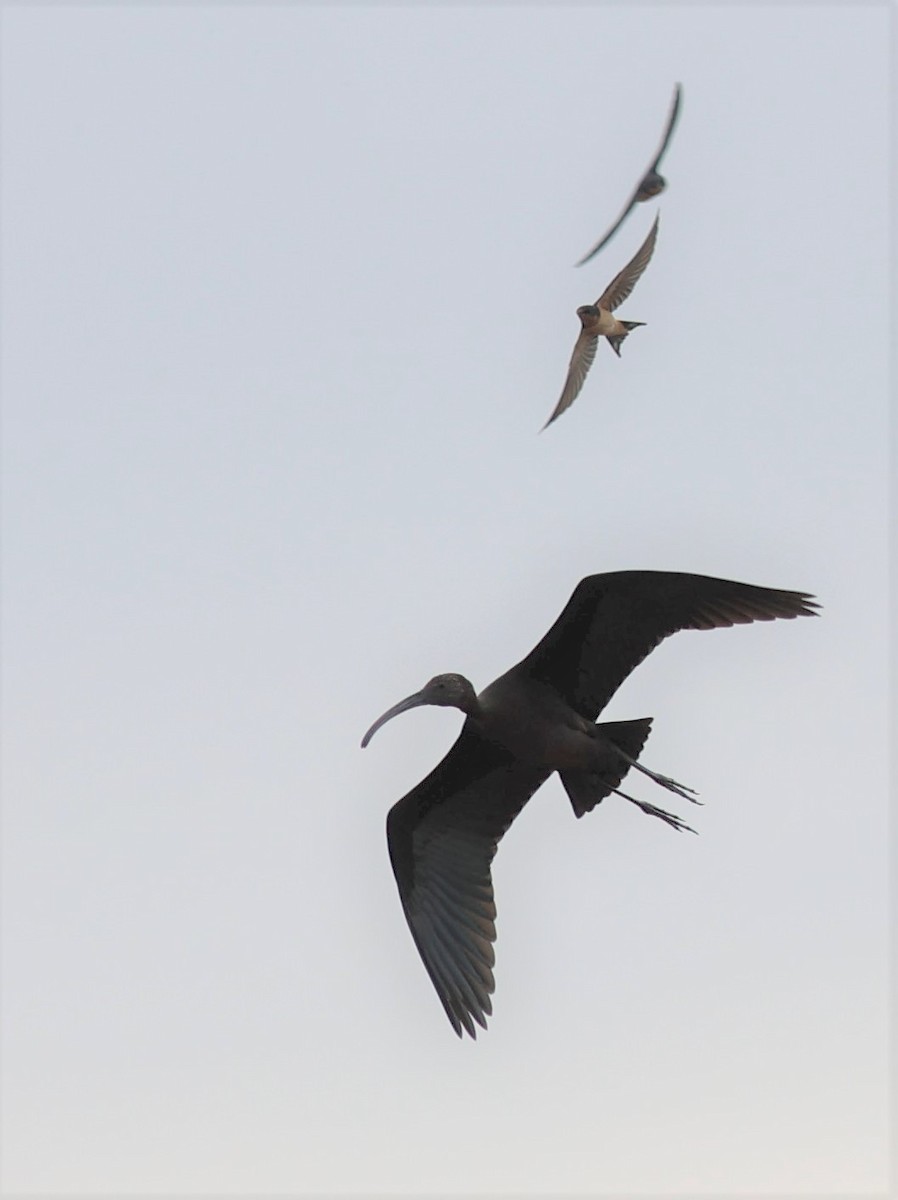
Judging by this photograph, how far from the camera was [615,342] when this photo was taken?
39.5 feet

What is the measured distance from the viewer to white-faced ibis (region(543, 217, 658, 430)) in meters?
11.8

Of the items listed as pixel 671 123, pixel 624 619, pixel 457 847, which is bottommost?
pixel 457 847

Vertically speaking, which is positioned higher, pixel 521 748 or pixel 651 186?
pixel 651 186

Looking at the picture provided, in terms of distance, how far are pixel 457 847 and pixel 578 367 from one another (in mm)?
3174

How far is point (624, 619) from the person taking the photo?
1036cm

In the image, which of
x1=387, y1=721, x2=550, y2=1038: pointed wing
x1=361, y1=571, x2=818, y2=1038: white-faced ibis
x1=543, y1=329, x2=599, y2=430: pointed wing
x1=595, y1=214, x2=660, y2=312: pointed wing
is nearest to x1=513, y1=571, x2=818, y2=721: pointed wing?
x1=361, y1=571, x2=818, y2=1038: white-faced ibis

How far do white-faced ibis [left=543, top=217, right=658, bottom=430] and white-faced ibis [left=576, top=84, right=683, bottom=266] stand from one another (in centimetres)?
162

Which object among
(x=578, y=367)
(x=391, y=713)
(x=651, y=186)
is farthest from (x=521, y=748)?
(x=651, y=186)

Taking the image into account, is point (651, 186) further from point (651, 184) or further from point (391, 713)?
point (391, 713)

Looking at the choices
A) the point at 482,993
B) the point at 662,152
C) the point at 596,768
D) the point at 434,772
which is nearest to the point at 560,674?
the point at 596,768

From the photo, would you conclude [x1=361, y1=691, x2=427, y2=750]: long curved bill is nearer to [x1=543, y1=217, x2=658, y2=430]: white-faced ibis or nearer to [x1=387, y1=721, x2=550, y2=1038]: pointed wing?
[x1=387, y1=721, x2=550, y2=1038]: pointed wing

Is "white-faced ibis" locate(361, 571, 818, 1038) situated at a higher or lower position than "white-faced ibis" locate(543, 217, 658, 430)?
lower

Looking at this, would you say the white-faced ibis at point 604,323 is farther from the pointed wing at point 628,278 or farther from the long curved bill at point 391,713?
the long curved bill at point 391,713

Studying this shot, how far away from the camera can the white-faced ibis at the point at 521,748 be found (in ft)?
33.4
